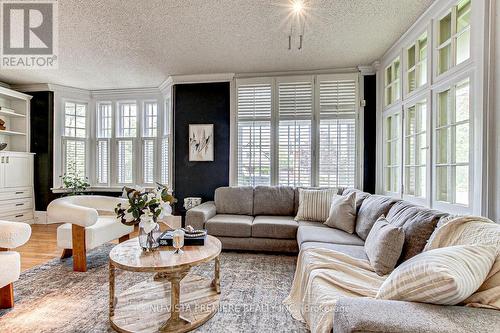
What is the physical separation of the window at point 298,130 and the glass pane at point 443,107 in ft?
5.30

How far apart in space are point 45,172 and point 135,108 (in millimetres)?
2142

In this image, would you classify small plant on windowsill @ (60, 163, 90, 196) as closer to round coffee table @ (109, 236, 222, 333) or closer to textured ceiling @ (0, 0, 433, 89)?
textured ceiling @ (0, 0, 433, 89)

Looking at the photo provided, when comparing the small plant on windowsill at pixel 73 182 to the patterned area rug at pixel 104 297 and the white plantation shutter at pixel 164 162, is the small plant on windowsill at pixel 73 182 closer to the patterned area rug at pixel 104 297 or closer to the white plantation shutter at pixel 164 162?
the white plantation shutter at pixel 164 162

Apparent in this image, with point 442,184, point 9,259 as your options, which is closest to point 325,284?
point 442,184

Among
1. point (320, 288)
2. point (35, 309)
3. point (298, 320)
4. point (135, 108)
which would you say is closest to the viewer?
point (320, 288)

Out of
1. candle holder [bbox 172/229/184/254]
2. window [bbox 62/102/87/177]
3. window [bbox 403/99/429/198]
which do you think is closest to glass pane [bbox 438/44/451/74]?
window [bbox 403/99/429/198]

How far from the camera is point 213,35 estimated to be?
9.96ft

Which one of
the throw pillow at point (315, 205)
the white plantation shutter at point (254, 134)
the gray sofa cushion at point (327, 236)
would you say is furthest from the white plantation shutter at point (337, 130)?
the gray sofa cushion at point (327, 236)

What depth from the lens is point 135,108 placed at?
5.32m

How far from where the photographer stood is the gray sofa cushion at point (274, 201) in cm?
376

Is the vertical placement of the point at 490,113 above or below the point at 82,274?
above

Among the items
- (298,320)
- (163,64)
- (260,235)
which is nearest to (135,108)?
(163,64)

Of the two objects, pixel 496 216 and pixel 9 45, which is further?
pixel 9 45

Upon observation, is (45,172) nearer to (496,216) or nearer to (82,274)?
(82,274)
